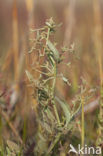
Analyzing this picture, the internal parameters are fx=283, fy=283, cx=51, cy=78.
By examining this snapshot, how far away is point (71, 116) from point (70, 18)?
1.40m

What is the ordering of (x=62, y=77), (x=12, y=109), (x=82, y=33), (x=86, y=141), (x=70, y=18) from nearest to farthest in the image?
(x=62, y=77) < (x=86, y=141) < (x=12, y=109) < (x=70, y=18) < (x=82, y=33)

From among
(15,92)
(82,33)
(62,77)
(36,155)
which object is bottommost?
(36,155)

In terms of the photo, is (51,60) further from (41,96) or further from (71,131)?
(71,131)

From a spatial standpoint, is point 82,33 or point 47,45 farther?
point 82,33

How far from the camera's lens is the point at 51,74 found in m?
0.82

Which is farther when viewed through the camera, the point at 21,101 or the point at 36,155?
the point at 21,101

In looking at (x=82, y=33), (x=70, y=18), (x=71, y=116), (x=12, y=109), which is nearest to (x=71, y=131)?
(x=71, y=116)

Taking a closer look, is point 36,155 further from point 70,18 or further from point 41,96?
point 70,18

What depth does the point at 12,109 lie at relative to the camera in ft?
4.63

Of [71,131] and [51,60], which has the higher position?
[51,60]

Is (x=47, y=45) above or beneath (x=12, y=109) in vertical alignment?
above

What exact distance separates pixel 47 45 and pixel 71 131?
0.27 metres

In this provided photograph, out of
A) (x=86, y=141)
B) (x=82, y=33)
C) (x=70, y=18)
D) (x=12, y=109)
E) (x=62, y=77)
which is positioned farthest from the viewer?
(x=82, y=33)

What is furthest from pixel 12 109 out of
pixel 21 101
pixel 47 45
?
pixel 47 45
